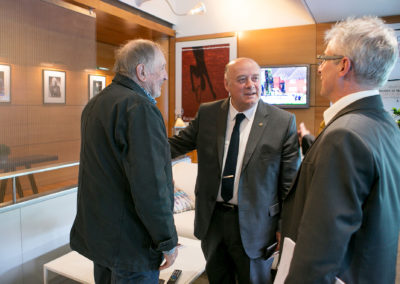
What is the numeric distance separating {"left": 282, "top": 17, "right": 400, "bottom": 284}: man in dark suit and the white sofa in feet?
7.11

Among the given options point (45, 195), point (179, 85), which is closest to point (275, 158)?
point (45, 195)

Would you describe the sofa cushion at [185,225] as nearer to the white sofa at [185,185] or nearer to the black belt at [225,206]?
the white sofa at [185,185]

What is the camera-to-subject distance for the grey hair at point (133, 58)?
1356 mm

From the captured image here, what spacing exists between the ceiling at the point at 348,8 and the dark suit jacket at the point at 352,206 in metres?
3.80

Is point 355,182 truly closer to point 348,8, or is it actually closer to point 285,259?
point 285,259

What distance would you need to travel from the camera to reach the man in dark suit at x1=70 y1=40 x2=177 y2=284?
1231 millimetres

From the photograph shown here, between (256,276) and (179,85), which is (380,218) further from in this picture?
(179,85)

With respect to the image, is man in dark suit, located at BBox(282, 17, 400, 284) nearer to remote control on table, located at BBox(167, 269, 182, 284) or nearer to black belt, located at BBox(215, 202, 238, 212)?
black belt, located at BBox(215, 202, 238, 212)

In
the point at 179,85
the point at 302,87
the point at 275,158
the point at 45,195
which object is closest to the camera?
the point at 275,158

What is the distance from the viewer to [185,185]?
3699 millimetres

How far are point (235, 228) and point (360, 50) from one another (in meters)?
1.10

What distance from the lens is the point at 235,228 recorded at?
1.74m

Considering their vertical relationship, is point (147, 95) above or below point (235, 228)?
above

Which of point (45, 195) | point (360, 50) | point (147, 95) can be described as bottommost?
point (45, 195)
